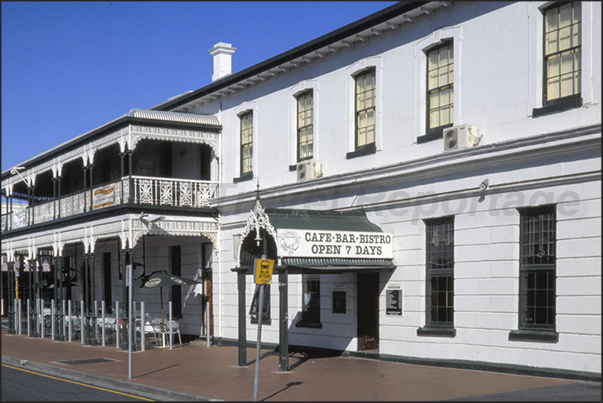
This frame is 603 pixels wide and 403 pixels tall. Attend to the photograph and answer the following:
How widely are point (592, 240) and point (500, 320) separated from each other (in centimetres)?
274

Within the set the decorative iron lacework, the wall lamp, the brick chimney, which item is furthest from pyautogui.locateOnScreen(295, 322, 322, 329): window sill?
the wall lamp

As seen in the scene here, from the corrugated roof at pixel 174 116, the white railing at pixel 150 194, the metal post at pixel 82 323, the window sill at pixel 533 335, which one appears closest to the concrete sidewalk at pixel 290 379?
the window sill at pixel 533 335

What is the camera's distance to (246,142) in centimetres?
2480

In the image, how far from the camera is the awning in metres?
17.0

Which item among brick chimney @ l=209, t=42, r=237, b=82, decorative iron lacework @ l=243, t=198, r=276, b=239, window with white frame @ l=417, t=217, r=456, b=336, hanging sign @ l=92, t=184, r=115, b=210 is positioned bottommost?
window with white frame @ l=417, t=217, r=456, b=336

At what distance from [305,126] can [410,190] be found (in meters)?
4.88

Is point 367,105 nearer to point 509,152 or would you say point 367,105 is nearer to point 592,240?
point 509,152

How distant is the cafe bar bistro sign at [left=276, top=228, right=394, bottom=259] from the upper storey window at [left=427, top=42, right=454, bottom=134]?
113 inches

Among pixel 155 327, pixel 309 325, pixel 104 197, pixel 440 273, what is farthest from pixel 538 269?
pixel 104 197

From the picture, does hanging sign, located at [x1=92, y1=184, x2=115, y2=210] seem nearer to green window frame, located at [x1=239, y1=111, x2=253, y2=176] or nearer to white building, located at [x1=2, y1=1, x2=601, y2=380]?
white building, located at [x1=2, y1=1, x2=601, y2=380]

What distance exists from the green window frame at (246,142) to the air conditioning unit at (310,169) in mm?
3415

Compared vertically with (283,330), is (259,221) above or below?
above

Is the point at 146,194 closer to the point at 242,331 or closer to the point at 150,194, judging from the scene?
the point at 150,194

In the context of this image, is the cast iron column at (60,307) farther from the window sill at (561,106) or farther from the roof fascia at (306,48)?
the window sill at (561,106)
